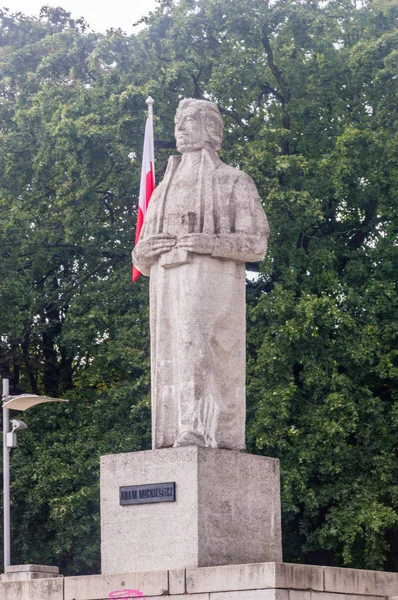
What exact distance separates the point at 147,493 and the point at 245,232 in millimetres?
2614

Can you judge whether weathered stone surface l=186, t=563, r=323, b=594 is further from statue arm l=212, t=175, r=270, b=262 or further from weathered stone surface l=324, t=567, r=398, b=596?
statue arm l=212, t=175, r=270, b=262

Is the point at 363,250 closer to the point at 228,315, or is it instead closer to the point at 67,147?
the point at 67,147

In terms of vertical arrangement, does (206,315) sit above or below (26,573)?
above

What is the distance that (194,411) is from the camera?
11.3 meters

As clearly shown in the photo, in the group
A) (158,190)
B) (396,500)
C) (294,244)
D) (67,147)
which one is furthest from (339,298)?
(158,190)

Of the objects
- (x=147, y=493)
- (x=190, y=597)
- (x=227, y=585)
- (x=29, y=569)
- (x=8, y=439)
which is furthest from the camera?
(x=8, y=439)

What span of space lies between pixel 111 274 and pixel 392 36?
6693mm

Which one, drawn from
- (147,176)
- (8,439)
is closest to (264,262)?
(147,176)

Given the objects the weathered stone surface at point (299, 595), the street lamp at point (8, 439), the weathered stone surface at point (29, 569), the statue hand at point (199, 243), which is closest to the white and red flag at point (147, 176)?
the street lamp at point (8, 439)

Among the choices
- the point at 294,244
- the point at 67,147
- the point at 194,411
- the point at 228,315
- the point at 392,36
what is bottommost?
the point at 194,411

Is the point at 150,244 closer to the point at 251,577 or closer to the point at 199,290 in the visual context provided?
the point at 199,290

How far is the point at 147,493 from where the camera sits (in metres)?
Result: 11.0

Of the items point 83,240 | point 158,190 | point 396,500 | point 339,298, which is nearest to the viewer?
point 158,190

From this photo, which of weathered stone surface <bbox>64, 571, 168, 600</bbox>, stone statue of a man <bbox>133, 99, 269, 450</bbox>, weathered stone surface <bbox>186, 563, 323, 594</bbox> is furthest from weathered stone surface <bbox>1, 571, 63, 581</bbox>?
weathered stone surface <bbox>186, 563, 323, 594</bbox>
